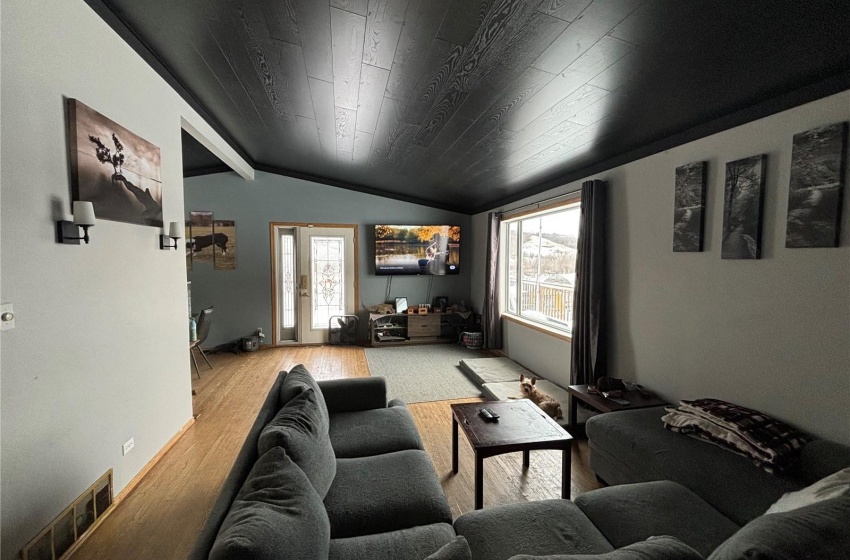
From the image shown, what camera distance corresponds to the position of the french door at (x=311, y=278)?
18.1ft

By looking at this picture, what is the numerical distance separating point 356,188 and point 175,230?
3.38 meters

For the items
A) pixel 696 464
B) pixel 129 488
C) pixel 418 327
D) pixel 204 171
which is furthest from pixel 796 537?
pixel 204 171

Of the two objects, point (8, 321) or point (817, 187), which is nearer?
point (8, 321)

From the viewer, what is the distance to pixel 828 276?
1.60m

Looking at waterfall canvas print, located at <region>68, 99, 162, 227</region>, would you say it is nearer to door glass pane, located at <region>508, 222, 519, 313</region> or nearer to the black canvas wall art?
the black canvas wall art

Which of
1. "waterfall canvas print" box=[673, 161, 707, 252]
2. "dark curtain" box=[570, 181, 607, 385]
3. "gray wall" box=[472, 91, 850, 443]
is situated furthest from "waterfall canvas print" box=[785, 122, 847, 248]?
"dark curtain" box=[570, 181, 607, 385]

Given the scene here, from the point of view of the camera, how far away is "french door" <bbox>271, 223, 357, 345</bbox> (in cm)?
552

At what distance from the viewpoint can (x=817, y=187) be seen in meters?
1.61

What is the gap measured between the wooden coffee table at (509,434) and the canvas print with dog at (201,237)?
15.9 feet

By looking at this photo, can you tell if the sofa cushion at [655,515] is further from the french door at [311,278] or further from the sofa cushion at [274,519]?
the french door at [311,278]

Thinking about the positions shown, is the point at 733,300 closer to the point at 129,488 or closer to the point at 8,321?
the point at 8,321

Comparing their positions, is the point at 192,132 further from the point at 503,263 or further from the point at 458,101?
the point at 503,263

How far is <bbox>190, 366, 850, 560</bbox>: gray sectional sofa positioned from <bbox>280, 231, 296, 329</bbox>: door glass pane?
392 cm

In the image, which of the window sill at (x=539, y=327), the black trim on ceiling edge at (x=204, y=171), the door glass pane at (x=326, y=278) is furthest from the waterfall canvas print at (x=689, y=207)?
the black trim on ceiling edge at (x=204, y=171)
